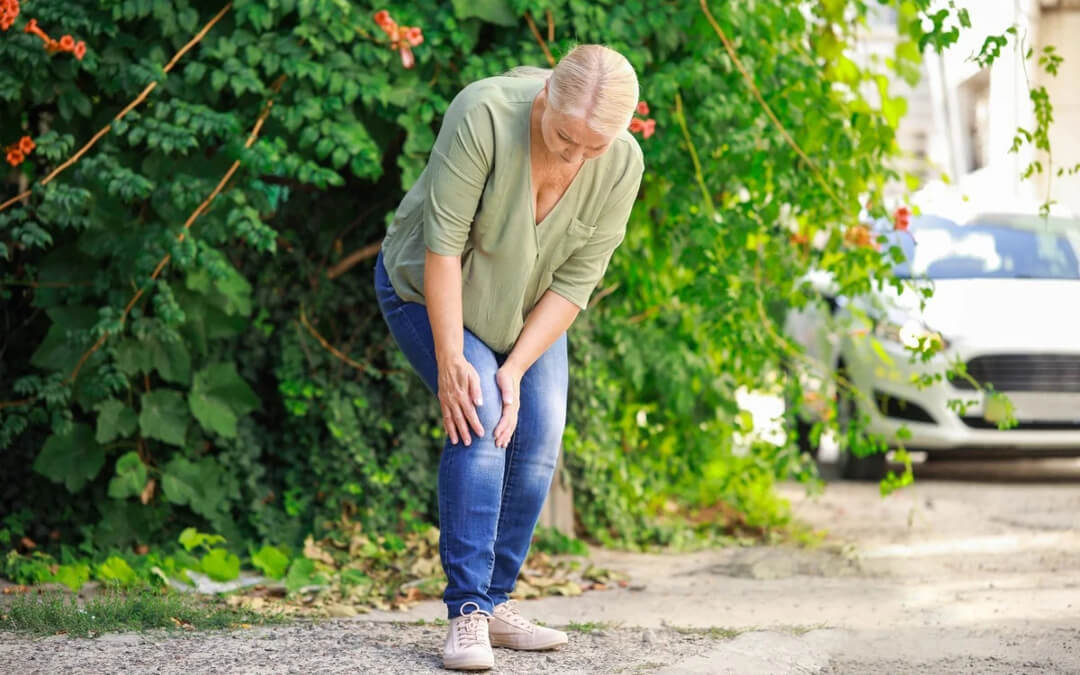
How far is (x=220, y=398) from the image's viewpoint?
4.94m

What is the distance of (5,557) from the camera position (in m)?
4.59

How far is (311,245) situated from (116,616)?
6.36ft

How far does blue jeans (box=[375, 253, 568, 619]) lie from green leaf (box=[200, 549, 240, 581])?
1315 millimetres

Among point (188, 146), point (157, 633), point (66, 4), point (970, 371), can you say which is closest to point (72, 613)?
point (157, 633)

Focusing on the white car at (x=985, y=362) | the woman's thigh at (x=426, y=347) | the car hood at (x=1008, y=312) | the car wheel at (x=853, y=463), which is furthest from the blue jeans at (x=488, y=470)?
the car wheel at (x=853, y=463)

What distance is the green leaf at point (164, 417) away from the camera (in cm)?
475

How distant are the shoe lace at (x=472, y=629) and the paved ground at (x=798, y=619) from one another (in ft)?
0.35

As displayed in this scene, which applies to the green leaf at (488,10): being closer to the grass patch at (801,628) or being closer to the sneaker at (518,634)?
the sneaker at (518,634)

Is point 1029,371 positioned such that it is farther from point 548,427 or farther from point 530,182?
point 530,182

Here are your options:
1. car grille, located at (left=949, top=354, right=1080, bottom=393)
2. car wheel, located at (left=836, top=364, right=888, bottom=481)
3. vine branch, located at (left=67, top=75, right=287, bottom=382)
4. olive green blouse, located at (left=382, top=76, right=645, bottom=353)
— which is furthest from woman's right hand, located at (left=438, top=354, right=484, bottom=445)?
car wheel, located at (left=836, top=364, right=888, bottom=481)

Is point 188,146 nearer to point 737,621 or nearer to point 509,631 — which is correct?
point 509,631

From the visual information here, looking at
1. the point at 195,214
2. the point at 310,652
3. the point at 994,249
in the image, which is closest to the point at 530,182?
the point at 310,652

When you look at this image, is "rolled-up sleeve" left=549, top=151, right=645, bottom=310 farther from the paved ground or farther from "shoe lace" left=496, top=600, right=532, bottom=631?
the paved ground

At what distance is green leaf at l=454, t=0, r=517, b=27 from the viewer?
461cm
